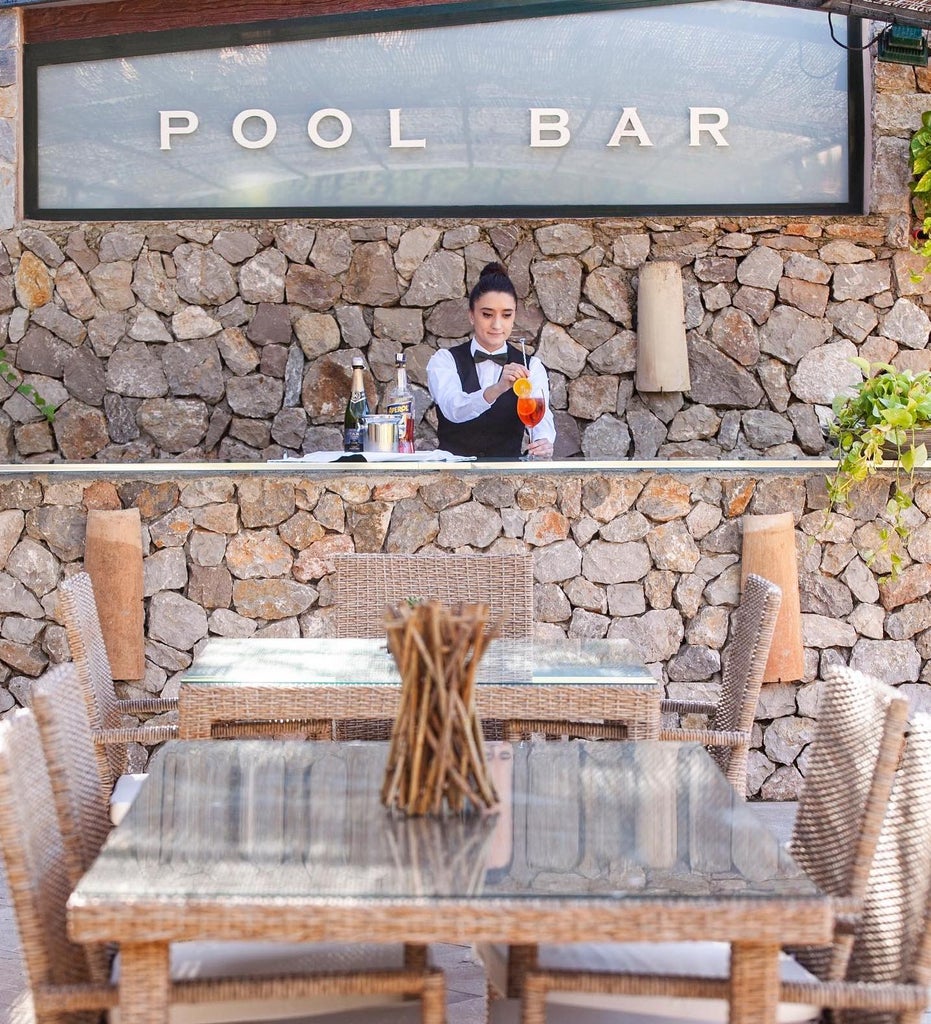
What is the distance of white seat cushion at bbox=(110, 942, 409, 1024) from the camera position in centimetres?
171

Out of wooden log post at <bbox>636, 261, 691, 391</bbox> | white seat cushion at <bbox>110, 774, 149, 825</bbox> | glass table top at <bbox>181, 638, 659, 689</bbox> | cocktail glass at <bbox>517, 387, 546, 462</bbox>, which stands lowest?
white seat cushion at <bbox>110, 774, 149, 825</bbox>

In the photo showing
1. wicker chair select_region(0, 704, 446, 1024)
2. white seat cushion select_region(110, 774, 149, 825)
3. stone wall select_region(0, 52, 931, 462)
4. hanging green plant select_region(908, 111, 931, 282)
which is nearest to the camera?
wicker chair select_region(0, 704, 446, 1024)

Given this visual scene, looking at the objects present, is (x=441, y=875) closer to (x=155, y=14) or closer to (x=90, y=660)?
(x=90, y=660)

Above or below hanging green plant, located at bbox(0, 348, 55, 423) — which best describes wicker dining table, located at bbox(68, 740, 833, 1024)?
below

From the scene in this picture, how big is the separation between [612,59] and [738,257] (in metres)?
1.18

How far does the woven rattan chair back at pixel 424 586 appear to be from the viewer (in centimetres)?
337

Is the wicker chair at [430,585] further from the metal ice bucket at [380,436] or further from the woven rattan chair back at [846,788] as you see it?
the woven rattan chair back at [846,788]

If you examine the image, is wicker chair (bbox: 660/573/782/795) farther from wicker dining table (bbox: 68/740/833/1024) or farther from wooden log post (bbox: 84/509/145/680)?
wooden log post (bbox: 84/509/145/680)

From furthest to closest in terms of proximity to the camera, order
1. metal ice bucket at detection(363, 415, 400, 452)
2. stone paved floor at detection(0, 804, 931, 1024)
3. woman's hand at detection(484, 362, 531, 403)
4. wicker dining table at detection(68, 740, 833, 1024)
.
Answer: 1. woman's hand at detection(484, 362, 531, 403)
2. metal ice bucket at detection(363, 415, 400, 452)
3. stone paved floor at detection(0, 804, 931, 1024)
4. wicker dining table at detection(68, 740, 833, 1024)

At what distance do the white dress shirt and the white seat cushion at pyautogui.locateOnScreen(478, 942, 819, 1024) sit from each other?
3.57m

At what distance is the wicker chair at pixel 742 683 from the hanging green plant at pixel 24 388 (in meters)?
4.25

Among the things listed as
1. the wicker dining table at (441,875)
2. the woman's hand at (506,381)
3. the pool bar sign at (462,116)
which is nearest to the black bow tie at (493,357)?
the woman's hand at (506,381)

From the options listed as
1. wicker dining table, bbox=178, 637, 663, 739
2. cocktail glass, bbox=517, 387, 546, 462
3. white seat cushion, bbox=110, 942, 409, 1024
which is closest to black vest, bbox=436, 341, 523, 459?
cocktail glass, bbox=517, 387, 546, 462

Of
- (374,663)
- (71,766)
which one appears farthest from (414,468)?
(71,766)
